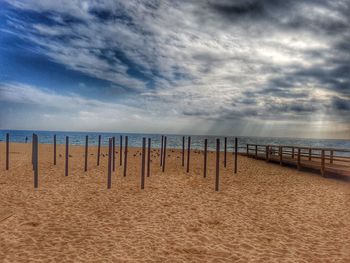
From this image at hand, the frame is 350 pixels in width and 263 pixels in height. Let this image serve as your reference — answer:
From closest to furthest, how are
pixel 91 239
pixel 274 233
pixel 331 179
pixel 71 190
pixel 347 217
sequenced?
1. pixel 91 239
2. pixel 274 233
3. pixel 347 217
4. pixel 71 190
5. pixel 331 179

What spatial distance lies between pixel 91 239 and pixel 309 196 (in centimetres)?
947

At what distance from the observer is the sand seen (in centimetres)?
625

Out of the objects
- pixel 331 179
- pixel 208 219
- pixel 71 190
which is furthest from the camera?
pixel 331 179

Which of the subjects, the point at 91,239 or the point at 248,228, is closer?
the point at 91,239

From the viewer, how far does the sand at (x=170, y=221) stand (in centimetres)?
625

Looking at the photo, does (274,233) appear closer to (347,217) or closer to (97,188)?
(347,217)

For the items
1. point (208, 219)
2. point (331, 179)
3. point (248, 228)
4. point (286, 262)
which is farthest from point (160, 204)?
point (331, 179)

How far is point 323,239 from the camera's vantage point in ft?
24.1

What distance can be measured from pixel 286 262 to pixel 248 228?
2.08 meters

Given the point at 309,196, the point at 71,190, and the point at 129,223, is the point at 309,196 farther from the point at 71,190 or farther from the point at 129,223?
the point at 71,190

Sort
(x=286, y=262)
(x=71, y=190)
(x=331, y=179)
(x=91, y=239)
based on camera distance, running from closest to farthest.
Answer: (x=286, y=262), (x=91, y=239), (x=71, y=190), (x=331, y=179)

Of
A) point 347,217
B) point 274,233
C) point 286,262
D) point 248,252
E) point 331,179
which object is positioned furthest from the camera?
point 331,179

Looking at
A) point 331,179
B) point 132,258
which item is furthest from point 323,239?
point 331,179

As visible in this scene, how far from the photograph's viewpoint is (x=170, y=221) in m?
8.41
